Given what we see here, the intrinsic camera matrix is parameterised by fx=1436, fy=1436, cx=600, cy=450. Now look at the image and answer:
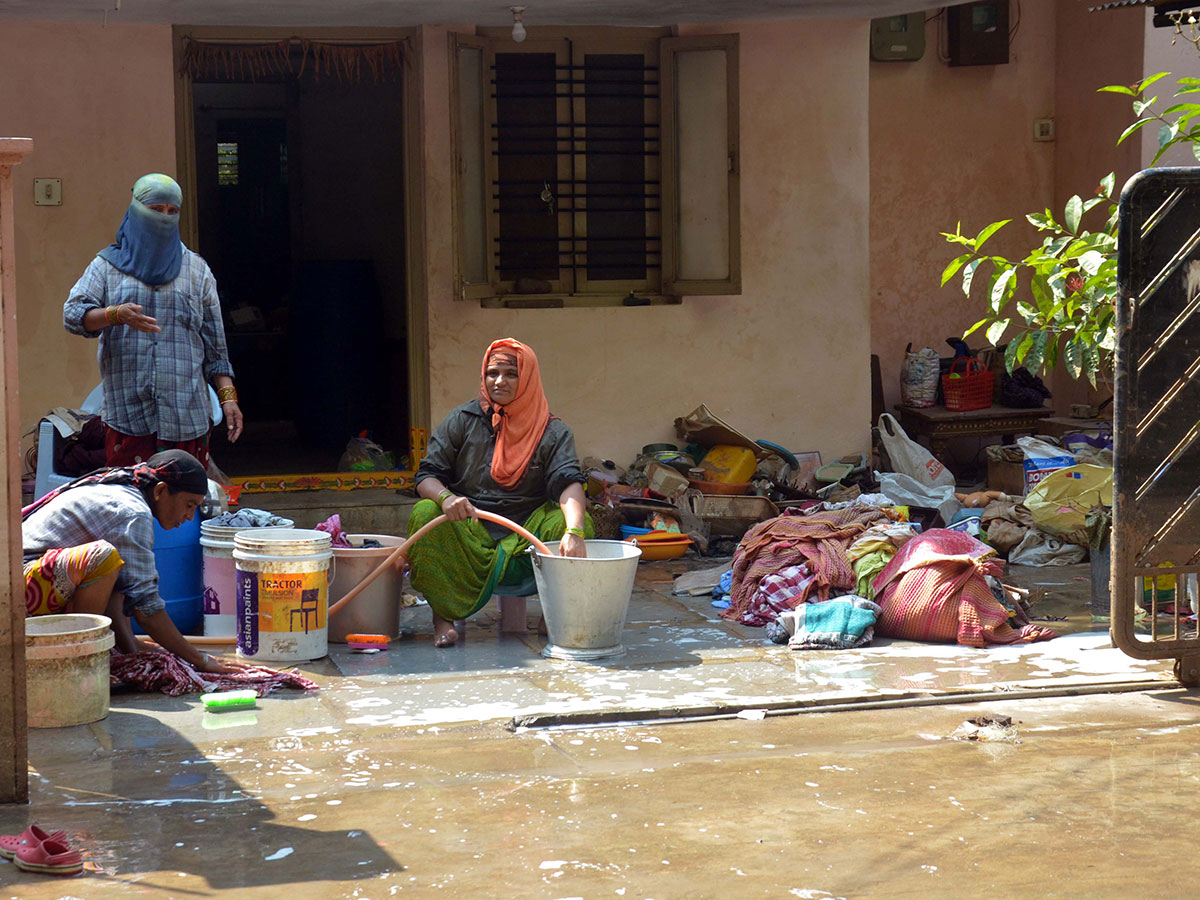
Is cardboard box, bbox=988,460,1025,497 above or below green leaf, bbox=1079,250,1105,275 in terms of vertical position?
below

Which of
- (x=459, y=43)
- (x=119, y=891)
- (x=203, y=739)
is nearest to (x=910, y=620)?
(x=203, y=739)

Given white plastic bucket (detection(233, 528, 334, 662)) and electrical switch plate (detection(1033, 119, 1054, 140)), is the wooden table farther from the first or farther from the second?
white plastic bucket (detection(233, 528, 334, 662))

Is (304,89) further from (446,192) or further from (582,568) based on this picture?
(582,568)

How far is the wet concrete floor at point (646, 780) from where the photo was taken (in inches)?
140

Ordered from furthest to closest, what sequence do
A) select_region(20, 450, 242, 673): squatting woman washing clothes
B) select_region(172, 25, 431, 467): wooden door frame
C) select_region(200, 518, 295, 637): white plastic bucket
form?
select_region(172, 25, 431, 467): wooden door frame → select_region(200, 518, 295, 637): white plastic bucket → select_region(20, 450, 242, 673): squatting woman washing clothes

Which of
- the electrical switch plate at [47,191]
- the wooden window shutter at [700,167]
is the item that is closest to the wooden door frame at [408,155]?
the electrical switch plate at [47,191]

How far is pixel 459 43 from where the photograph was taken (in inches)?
332

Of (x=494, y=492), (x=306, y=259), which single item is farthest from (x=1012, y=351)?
(x=306, y=259)

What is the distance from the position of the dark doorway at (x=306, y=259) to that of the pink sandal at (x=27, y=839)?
5.71 metres

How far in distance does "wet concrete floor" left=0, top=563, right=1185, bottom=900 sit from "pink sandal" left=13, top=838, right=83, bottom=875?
0.10ft

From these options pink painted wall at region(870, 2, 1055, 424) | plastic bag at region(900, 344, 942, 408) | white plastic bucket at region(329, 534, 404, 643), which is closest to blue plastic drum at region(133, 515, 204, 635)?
white plastic bucket at region(329, 534, 404, 643)

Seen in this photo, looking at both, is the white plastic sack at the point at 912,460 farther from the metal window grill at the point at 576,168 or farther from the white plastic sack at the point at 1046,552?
the metal window grill at the point at 576,168

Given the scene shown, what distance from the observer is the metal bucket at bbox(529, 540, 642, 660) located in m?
5.65

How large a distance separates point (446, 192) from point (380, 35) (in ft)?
3.32
